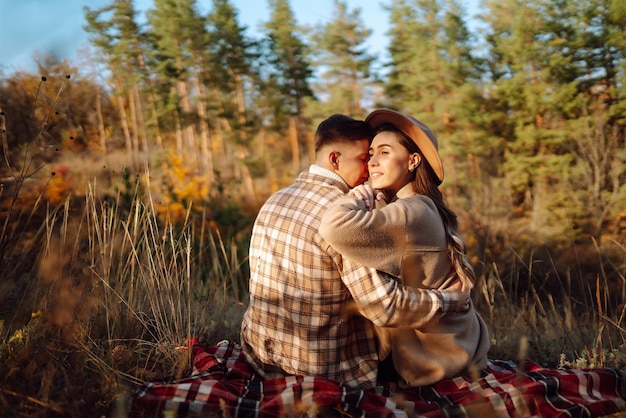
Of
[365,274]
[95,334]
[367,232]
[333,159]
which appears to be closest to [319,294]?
[365,274]

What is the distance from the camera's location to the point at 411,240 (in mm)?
2629

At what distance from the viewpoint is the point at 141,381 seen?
2768mm

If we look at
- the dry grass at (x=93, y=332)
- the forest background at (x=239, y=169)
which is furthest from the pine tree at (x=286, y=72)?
the dry grass at (x=93, y=332)

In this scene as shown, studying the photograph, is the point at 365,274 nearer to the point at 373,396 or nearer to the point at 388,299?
the point at 388,299

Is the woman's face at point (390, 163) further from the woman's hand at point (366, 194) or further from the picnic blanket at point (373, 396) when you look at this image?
the picnic blanket at point (373, 396)

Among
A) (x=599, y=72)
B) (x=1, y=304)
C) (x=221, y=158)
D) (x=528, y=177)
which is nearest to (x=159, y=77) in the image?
(x=221, y=158)

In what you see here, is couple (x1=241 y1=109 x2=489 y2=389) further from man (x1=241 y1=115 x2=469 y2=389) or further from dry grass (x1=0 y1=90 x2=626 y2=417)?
dry grass (x1=0 y1=90 x2=626 y2=417)

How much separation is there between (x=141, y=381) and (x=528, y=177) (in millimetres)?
18990

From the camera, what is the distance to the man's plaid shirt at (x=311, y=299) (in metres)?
2.62

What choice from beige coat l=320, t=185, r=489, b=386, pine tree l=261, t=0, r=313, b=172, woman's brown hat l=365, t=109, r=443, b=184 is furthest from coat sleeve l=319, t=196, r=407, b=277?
pine tree l=261, t=0, r=313, b=172

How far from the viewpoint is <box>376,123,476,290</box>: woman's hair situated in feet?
9.29

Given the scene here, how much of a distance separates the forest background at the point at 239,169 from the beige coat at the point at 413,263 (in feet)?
2.26

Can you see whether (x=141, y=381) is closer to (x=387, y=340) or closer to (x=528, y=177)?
(x=387, y=340)

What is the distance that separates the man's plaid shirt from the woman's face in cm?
21
